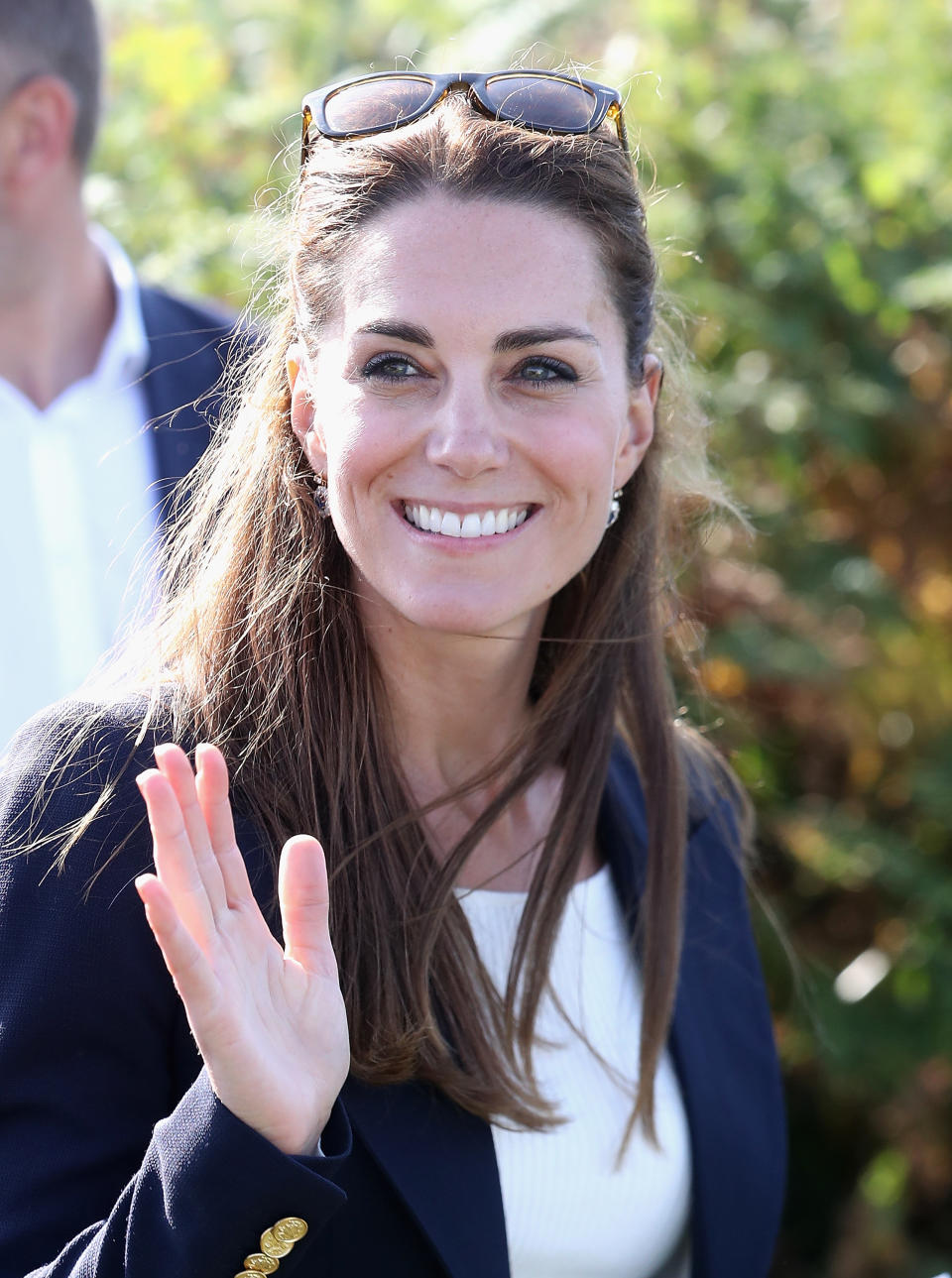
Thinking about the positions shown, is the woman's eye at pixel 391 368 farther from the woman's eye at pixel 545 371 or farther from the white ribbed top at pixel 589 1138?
the white ribbed top at pixel 589 1138

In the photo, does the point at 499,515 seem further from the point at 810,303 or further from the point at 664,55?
the point at 664,55

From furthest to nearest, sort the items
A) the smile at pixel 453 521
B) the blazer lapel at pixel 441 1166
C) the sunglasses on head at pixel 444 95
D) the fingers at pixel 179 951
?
the sunglasses on head at pixel 444 95
the smile at pixel 453 521
the blazer lapel at pixel 441 1166
the fingers at pixel 179 951

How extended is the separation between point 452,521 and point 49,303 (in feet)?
5.49

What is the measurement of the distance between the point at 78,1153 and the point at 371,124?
1370 mm

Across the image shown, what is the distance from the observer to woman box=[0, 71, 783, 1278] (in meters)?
1.48

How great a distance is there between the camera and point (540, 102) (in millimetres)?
1990

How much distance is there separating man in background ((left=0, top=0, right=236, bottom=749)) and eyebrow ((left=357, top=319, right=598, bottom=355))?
1.16 m

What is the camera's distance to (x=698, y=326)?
368 cm

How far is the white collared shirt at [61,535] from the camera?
2.92 metres

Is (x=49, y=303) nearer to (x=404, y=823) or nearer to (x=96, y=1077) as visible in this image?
(x=404, y=823)

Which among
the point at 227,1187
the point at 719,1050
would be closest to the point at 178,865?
the point at 227,1187

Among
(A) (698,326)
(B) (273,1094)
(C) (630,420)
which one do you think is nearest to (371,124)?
(C) (630,420)

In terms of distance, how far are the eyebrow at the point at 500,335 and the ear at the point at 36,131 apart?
1.56 m

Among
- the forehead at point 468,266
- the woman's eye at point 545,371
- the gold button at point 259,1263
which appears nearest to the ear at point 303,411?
the forehead at point 468,266
